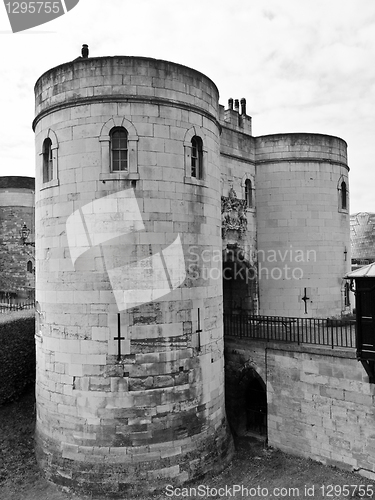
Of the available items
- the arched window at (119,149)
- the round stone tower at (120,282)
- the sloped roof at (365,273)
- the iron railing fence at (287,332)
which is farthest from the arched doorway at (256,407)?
the arched window at (119,149)

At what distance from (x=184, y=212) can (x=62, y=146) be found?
3811 millimetres

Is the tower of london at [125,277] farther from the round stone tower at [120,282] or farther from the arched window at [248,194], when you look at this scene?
the arched window at [248,194]

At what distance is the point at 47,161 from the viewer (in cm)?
1228

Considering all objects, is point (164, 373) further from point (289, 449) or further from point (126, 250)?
point (289, 449)

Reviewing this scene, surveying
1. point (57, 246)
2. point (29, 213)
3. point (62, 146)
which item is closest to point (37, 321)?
point (57, 246)

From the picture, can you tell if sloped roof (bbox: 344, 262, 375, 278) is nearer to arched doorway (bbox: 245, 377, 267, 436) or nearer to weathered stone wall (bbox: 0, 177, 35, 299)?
arched doorway (bbox: 245, 377, 267, 436)

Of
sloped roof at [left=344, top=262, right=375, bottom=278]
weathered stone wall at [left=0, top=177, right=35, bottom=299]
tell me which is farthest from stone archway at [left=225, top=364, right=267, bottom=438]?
weathered stone wall at [left=0, top=177, right=35, bottom=299]

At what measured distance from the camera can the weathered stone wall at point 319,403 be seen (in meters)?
12.0

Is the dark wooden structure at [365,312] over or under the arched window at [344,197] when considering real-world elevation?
under

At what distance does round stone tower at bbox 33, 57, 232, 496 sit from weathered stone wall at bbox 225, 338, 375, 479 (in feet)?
10.3

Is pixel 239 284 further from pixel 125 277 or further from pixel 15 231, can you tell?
pixel 15 231

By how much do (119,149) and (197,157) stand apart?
95.2 inches

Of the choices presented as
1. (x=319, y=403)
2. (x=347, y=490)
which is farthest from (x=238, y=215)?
(x=347, y=490)

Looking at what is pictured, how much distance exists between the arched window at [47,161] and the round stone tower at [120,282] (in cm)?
28
